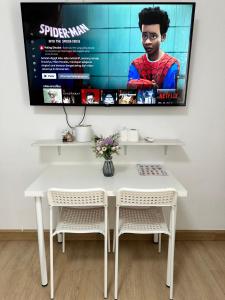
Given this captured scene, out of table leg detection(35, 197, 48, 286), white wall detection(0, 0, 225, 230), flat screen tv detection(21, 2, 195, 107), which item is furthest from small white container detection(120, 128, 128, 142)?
table leg detection(35, 197, 48, 286)

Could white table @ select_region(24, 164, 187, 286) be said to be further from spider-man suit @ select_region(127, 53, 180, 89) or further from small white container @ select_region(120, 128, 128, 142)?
spider-man suit @ select_region(127, 53, 180, 89)

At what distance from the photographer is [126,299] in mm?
1731

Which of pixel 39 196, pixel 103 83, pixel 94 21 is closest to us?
pixel 39 196

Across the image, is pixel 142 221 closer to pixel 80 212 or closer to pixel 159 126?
pixel 80 212

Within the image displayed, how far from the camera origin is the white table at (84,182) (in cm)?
171

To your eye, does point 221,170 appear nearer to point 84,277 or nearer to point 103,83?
point 103,83

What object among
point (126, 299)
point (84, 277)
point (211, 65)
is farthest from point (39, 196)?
point (211, 65)

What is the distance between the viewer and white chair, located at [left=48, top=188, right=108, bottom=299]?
5.19 ft

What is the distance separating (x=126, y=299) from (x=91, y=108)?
1.63m

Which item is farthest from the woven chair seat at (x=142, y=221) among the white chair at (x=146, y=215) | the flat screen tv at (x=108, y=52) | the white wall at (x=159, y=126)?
the flat screen tv at (x=108, y=52)

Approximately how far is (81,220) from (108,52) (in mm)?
1438

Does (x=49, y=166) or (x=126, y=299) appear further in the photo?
(x=49, y=166)

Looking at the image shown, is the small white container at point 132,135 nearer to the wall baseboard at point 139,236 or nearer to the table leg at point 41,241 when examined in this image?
the table leg at point 41,241

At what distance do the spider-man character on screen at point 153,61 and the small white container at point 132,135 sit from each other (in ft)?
1.30
